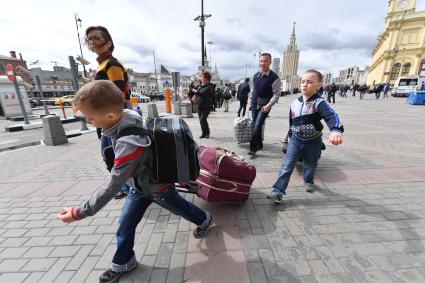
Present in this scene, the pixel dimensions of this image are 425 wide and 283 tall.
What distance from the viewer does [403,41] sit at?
48406 mm

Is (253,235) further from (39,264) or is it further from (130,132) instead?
(39,264)

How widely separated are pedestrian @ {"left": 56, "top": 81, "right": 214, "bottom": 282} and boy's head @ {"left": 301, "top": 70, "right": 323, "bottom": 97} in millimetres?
2004

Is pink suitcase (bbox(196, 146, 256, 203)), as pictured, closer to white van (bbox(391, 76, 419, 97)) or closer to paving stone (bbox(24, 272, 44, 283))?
paving stone (bbox(24, 272, 44, 283))

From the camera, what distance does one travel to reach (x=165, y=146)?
4.82 feet

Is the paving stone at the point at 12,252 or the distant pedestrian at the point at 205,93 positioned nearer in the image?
the paving stone at the point at 12,252

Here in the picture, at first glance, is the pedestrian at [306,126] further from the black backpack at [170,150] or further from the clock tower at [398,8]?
the clock tower at [398,8]

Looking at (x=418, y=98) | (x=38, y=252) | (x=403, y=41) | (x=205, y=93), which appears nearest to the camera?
(x=38, y=252)

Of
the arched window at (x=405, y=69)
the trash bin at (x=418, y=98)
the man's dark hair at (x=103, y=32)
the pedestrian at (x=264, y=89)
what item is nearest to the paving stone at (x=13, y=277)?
the man's dark hair at (x=103, y=32)

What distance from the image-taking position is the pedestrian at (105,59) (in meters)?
2.34

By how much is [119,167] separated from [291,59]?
4983 inches

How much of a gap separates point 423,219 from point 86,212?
347 cm

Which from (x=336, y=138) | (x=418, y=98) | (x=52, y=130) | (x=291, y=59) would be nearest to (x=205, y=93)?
(x=336, y=138)

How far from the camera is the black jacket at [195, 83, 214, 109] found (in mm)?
5574

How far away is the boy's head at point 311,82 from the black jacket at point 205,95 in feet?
10.8
